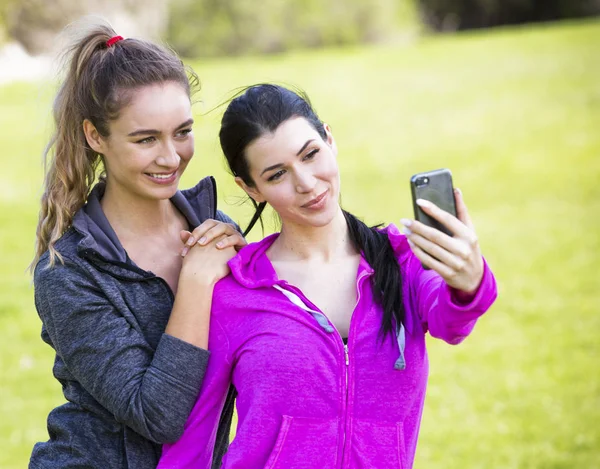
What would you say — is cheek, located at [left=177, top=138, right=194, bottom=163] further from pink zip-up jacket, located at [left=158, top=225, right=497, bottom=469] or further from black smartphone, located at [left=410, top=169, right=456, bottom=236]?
black smartphone, located at [left=410, top=169, right=456, bottom=236]

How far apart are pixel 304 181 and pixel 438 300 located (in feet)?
1.70

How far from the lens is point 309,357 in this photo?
249 centimetres

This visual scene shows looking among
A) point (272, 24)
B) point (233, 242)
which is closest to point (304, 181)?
point (233, 242)

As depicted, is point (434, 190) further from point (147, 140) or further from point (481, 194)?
point (481, 194)

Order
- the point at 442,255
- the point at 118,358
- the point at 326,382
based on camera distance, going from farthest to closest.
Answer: the point at 118,358, the point at 326,382, the point at 442,255

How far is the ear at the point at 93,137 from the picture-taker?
2818 millimetres

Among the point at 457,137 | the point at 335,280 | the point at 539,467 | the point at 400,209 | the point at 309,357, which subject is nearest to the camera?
the point at 309,357

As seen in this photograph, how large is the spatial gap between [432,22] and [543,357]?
1936 cm

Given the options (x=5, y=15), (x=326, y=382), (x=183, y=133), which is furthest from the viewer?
(x=5, y=15)

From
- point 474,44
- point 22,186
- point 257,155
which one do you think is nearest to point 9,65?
point 22,186

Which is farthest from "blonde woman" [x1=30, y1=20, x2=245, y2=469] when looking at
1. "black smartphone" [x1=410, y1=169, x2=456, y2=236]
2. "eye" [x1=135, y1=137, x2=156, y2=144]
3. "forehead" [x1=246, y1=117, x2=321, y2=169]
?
"black smartphone" [x1=410, y1=169, x2=456, y2=236]

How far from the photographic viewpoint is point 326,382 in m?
2.48

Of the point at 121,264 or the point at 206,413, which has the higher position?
the point at 121,264

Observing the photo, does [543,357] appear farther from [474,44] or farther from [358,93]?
[474,44]
